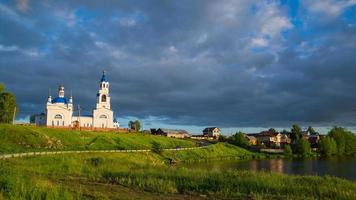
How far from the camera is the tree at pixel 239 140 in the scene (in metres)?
159

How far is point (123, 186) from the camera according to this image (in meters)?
29.5

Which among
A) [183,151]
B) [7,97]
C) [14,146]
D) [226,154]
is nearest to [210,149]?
[226,154]

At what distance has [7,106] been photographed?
10812cm

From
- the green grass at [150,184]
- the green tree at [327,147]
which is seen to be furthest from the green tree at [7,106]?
the green tree at [327,147]

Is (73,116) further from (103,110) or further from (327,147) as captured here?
(327,147)

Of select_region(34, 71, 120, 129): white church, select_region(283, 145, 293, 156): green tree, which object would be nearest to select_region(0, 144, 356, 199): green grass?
select_region(34, 71, 120, 129): white church

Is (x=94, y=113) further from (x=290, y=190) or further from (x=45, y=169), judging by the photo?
(x=290, y=190)

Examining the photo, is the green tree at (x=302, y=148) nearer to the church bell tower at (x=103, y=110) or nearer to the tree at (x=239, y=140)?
the tree at (x=239, y=140)

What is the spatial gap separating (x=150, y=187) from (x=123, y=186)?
2154mm

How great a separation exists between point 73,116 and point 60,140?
49.8m

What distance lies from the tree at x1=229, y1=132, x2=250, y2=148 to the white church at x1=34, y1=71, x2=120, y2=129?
5047cm

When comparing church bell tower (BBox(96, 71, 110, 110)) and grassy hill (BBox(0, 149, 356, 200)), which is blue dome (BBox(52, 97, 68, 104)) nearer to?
church bell tower (BBox(96, 71, 110, 110))

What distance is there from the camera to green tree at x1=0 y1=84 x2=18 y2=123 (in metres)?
108

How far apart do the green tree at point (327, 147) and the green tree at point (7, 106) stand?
106557 millimetres
